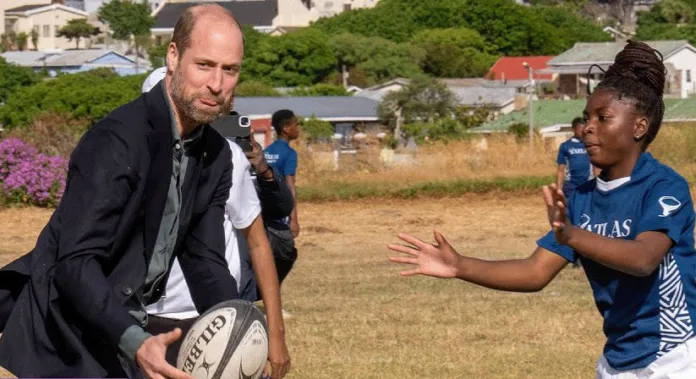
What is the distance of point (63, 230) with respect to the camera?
188 inches

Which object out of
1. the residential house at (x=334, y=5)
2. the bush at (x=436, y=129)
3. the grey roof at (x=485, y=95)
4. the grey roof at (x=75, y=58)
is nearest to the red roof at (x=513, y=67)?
the grey roof at (x=485, y=95)

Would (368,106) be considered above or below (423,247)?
below

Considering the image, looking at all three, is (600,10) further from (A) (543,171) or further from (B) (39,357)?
(B) (39,357)

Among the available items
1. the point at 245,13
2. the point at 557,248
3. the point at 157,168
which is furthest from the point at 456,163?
the point at 245,13

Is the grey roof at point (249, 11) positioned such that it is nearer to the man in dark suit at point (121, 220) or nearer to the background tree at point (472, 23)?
the background tree at point (472, 23)

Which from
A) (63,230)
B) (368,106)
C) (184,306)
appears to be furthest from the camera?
(368,106)

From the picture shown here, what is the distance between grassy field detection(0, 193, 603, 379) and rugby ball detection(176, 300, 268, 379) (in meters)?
5.67

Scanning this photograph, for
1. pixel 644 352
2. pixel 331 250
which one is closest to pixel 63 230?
pixel 644 352

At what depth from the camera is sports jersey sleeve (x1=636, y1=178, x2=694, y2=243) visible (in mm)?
5527

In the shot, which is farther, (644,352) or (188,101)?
(644,352)

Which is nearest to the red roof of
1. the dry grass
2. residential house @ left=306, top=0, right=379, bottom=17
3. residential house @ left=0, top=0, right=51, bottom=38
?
the dry grass

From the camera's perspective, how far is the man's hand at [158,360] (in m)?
4.39

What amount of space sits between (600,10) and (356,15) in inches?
2398

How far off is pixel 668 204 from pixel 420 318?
8.20 meters
